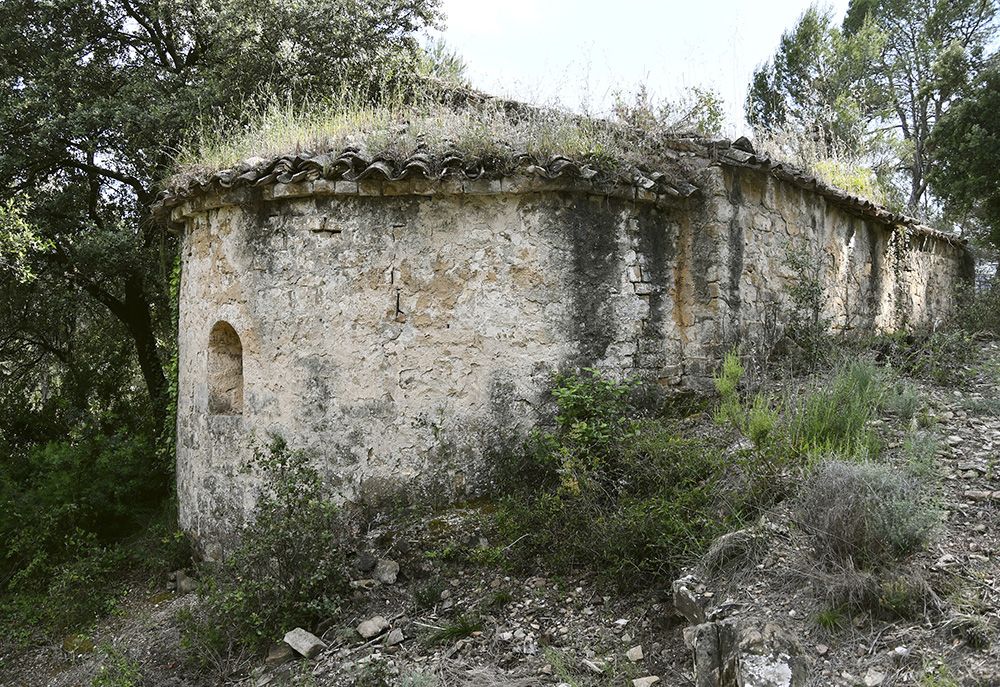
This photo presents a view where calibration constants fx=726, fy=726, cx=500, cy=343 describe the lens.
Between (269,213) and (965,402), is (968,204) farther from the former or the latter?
(269,213)

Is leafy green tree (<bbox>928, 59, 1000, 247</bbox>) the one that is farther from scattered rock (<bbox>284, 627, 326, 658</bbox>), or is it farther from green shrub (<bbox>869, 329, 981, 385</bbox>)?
scattered rock (<bbox>284, 627, 326, 658</bbox>)

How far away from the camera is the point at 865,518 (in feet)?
12.9

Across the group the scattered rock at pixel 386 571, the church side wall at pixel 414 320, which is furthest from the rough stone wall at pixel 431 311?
the scattered rock at pixel 386 571

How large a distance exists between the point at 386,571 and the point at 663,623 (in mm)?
2099

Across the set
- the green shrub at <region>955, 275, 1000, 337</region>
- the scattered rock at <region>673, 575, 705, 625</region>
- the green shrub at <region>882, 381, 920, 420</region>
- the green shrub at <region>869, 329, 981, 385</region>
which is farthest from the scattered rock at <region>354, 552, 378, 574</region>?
the green shrub at <region>955, 275, 1000, 337</region>

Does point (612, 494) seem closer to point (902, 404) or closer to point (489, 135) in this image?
point (902, 404)

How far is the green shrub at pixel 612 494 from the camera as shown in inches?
184

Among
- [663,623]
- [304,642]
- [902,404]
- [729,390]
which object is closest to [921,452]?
[902,404]

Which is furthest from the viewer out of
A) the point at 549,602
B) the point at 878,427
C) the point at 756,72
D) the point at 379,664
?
the point at 756,72

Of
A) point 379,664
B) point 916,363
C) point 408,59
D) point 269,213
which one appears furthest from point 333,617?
point 408,59

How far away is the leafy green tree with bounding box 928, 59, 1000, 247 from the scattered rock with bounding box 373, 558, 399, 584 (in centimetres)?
1363

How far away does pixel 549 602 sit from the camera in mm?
4812

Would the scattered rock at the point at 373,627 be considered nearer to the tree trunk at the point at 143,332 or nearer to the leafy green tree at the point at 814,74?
the tree trunk at the point at 143,332

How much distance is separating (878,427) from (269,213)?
5096mm
